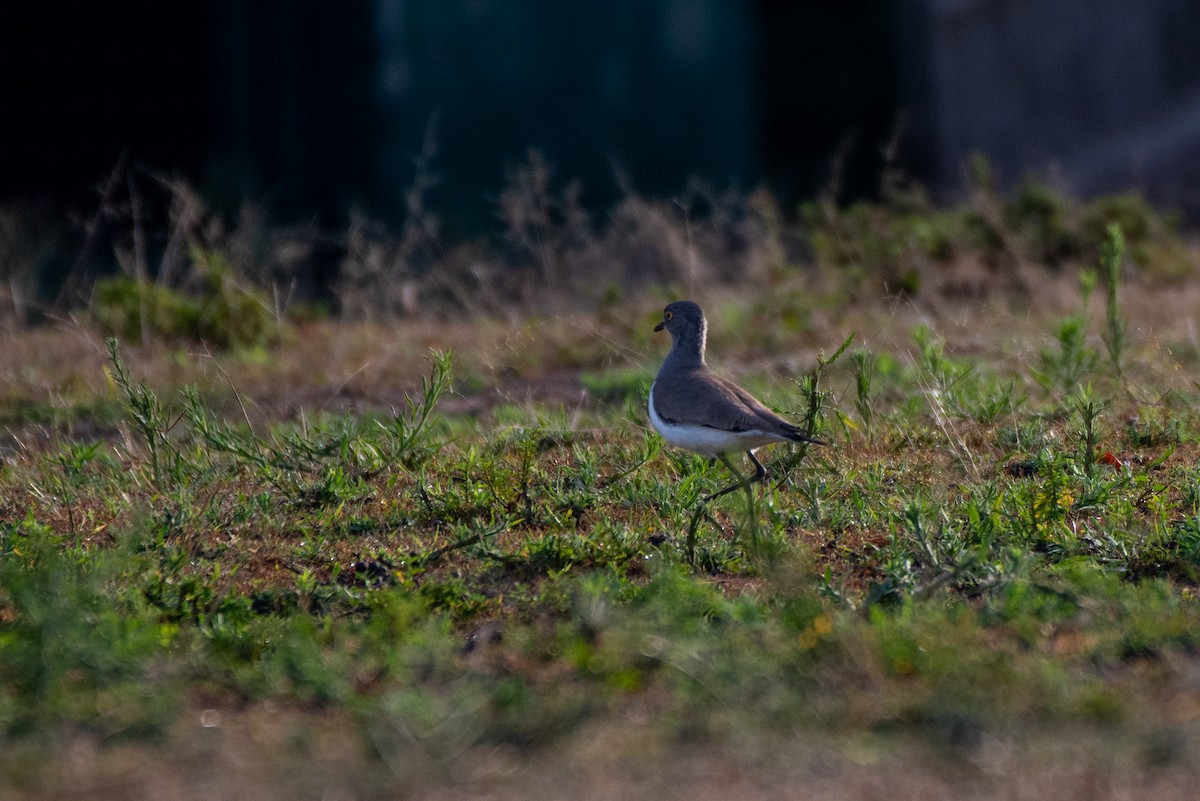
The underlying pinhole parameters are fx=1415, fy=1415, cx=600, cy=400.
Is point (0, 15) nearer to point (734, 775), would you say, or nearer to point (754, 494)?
point (754, 494)

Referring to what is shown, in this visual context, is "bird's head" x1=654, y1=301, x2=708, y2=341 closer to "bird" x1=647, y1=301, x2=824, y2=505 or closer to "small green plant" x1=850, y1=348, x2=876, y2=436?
"bird" x1=647, y1=301, x2=824, y2=505

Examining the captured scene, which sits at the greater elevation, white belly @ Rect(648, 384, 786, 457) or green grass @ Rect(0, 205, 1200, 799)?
white belly @ Rect(648, 384, 786, 457)

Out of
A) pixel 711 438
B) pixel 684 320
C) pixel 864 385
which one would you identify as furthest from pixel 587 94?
pixel 711 438

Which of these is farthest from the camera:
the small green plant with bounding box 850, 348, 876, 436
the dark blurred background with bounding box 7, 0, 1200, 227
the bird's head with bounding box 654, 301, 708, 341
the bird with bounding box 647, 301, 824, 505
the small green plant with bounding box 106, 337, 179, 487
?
the dark blurred background with bounding box 7, 0, 1200, 227

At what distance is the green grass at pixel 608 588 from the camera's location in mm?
3266

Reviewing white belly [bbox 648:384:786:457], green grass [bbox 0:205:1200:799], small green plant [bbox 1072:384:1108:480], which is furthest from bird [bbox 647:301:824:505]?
small green plant [bbox 1072:384:1108:480]

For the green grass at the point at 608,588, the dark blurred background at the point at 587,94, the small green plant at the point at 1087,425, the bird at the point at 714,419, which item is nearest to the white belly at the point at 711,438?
the bird at the point at 714,419

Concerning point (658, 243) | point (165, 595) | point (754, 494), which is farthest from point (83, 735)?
point (658, 243)

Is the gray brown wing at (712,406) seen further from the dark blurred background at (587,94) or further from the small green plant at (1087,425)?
the dark blurred background at (587,94)

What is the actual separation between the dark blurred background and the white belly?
7581 millimetres

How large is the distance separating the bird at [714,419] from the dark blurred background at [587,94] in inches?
290

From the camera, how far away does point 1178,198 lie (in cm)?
1335

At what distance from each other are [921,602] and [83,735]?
2.27 meters

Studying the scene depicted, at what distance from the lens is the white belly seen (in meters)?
4.78
